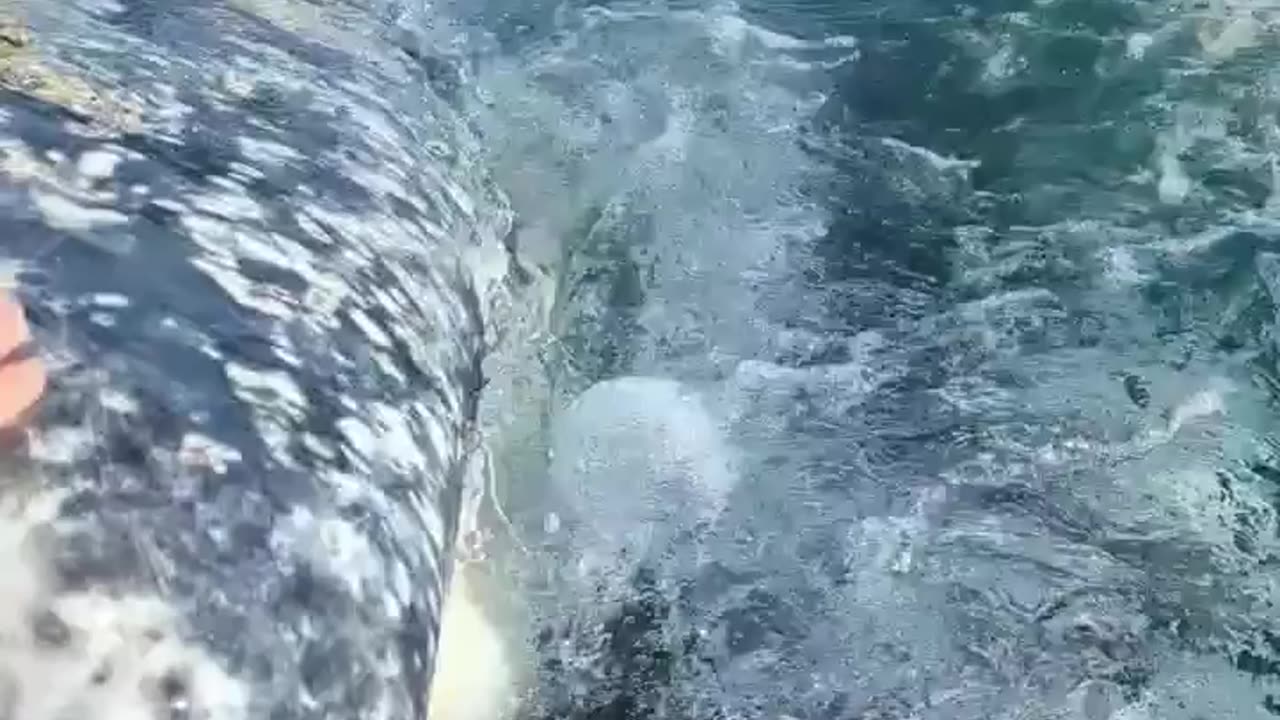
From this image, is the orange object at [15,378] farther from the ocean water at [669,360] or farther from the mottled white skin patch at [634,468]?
the mottled white skin patch at [634,468]

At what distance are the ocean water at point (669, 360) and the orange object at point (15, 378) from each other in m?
0.04

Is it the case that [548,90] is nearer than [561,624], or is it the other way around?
[561,624]

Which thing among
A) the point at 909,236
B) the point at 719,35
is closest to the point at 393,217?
the point at 909,236

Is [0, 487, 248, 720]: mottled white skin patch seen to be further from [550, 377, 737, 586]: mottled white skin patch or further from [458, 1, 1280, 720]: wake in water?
[550, 377, 737, 586]: mottled white skin patch

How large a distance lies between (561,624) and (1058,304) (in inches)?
63.8

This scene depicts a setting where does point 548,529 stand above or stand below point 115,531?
below

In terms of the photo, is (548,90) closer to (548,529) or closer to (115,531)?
(548,529)

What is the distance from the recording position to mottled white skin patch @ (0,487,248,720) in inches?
74.4

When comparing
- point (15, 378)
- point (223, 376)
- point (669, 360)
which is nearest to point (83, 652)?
point (15, 378)

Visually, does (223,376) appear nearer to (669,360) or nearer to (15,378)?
(15,378)

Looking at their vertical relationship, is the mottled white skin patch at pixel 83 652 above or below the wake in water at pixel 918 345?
above

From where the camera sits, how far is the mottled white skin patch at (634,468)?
320 centimetres

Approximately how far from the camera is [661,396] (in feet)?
11.7

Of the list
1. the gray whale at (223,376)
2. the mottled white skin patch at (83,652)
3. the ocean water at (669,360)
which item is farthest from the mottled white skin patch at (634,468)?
the mottled white skin patch at (83,652)
